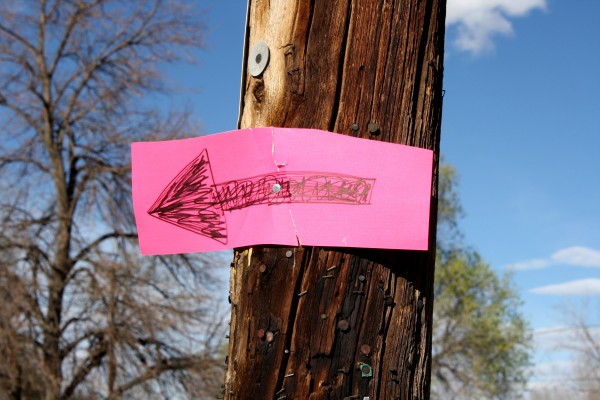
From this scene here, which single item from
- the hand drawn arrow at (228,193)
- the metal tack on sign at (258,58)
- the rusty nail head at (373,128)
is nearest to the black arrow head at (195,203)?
the hand drawn arrow at (228,193)

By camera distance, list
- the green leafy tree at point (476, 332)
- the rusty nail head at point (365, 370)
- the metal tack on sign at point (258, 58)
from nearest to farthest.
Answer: the rusty nail head at point (365, 370) < the metal tack on sign at point (258, 58) < the green leafy tree at point (476, 332)

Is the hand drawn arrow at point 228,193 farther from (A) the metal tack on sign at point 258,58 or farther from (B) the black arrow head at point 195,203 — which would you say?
(A) the metal tack on sign at point 258,58

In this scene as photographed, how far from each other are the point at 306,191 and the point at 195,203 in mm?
236

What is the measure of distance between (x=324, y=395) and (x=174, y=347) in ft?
31.7

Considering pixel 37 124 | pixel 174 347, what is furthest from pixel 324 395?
pixel 37 124

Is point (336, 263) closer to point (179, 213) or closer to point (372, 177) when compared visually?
point (372, 177)

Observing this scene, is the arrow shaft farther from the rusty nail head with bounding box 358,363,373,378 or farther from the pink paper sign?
the rusty nail head with bounding box 358,363,373,378

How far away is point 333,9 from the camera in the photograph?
4.26 feet

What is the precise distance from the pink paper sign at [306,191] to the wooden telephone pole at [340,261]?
0.09 feet

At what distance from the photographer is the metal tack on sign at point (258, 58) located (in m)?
1.33

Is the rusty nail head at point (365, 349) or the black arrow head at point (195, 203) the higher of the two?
the black arrow head at point (195, 203)

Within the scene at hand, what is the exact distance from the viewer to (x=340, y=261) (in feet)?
3.97

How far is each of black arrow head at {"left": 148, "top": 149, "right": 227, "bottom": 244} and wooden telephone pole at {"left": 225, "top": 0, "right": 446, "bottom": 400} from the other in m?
0.10

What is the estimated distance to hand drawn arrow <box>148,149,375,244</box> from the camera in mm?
1256
